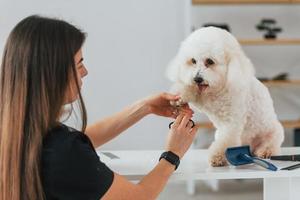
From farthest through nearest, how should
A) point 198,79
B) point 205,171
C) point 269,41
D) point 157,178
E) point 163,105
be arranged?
1. point 269,41
2. point 163,105
3. point 198,79
4. point 205,171
5. point 157,178

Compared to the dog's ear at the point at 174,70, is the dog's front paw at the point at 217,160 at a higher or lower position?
lower

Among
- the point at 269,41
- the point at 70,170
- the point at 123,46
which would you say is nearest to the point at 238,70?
the point at 70,170

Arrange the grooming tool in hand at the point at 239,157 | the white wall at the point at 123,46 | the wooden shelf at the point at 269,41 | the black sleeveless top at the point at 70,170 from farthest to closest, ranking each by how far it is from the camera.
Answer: the white wall at the point at 123,46 < the wooden shelf at the point at 269,41 < the grooming tool in hand at the point at 239,157 < the black sleeveless top at the point at 70,170

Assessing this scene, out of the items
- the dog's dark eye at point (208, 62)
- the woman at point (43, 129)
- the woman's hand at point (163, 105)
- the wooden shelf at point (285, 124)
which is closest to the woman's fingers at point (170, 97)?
the woman's hand at point (163, 105)

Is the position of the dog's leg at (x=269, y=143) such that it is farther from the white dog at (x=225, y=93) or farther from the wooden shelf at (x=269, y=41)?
the wooden shelf at (x=269, y=41)

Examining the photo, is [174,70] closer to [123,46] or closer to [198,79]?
[198,79]

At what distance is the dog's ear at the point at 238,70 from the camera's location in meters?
1.42

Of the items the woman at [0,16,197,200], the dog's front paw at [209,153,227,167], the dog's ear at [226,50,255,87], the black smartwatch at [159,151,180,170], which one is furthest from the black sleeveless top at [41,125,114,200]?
the dog's ear at [226,50,255,87]

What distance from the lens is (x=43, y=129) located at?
3.51 feet

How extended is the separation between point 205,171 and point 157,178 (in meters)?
0.21

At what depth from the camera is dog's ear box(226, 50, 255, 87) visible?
55.9 inches

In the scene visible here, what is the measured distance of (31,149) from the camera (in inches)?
41.1

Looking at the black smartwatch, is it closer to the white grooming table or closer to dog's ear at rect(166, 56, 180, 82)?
the white grooming table

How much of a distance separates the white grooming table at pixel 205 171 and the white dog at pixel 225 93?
73mm
